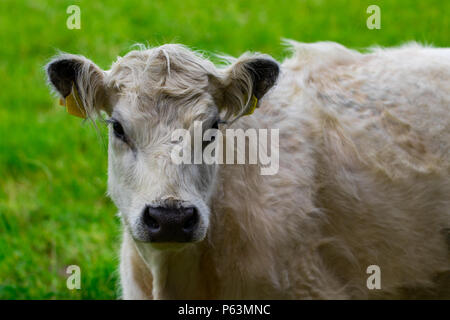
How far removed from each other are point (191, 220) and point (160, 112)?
2.36 feet

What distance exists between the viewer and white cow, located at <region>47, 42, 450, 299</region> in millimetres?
4613

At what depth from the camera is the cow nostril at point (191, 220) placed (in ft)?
14.1

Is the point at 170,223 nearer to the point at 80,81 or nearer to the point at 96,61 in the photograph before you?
the point at 80,81

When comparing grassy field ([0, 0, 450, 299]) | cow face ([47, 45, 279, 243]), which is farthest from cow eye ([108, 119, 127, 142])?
grassy field ([0, 0, 450, 299])

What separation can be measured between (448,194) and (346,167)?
2.53 feet

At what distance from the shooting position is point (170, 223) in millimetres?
4230
